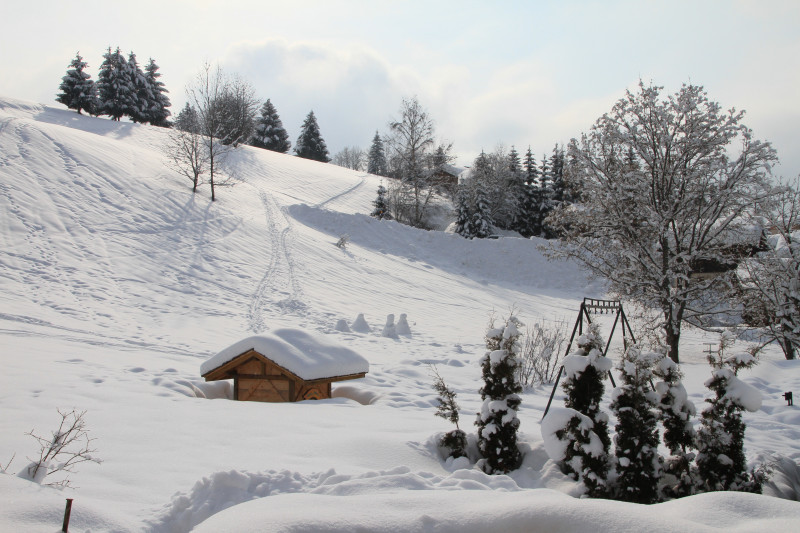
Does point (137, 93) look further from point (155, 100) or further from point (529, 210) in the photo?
point (529, 210)

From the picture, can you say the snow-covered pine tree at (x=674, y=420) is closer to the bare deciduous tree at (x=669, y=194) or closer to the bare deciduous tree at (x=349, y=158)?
the bare deciduous tree at (x=669, y=194)

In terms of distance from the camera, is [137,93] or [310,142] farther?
[310,142]

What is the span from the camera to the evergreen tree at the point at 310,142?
5647 centimetres

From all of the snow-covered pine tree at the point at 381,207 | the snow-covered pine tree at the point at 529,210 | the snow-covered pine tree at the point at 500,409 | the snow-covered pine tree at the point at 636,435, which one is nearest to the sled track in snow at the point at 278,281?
the snow-covered pine tree at the point at 381,207

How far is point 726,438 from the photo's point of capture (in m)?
4.93

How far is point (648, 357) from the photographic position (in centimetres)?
501

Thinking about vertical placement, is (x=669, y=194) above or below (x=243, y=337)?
above

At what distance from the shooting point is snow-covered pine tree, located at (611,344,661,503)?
475 centimetres

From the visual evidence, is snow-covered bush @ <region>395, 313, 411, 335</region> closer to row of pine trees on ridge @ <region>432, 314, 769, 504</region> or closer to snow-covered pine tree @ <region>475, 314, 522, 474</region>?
snow-covered pine tree @ <region>475, 314, 522, 474</region>

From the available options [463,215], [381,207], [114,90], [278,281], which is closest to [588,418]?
[278,281]

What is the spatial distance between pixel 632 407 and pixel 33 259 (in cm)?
1598

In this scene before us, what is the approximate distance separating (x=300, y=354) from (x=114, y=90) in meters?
43.4

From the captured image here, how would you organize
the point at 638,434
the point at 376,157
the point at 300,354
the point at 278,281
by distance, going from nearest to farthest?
the point at 638,434 → the point at 300,354 → the point at 278,281 → the point at 376,157

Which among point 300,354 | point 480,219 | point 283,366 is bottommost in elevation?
point 283,366
